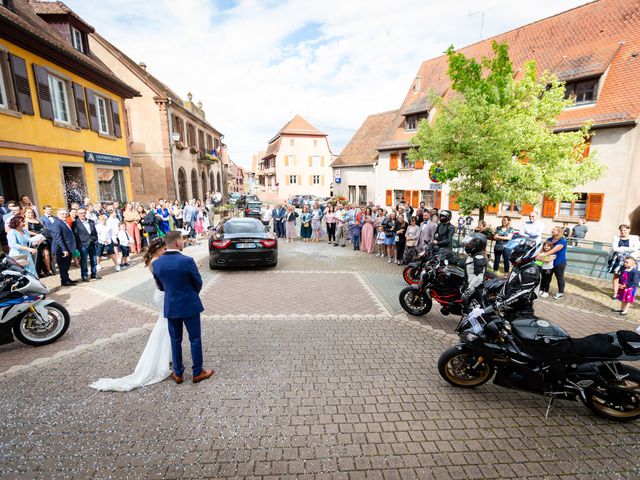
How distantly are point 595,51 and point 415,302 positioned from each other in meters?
19.9

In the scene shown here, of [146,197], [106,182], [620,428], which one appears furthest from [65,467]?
[146,197]

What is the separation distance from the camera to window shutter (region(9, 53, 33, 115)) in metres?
10.9

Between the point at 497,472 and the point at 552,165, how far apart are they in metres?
9.09

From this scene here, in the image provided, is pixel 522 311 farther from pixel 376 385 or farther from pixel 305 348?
pixel 305 348

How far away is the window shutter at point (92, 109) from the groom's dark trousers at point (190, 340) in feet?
49.7

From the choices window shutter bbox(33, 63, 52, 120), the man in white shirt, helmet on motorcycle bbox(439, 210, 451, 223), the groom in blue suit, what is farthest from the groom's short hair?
window shutter bbox(33, 63, 52, 120)

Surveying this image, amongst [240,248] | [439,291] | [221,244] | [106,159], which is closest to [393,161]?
[106,159]

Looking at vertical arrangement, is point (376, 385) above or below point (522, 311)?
below

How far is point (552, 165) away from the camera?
364 inches

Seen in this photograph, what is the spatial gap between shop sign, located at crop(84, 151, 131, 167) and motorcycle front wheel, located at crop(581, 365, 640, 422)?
17.9m

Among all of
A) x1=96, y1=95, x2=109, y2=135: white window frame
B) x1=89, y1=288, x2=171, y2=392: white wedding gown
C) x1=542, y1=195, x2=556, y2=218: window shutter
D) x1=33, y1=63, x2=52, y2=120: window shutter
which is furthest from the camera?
x1=542, y1=195, x2=556, y2=218: window shutter

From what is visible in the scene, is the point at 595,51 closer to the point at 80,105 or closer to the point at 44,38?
the point at 44,38

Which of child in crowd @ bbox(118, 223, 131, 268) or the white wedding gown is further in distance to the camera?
child in crowd @ bbox(118, 223, 131, 268)

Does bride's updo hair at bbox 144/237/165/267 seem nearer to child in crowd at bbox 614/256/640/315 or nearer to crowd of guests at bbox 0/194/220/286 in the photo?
crowd of guests at bbox 0/194/220/286
